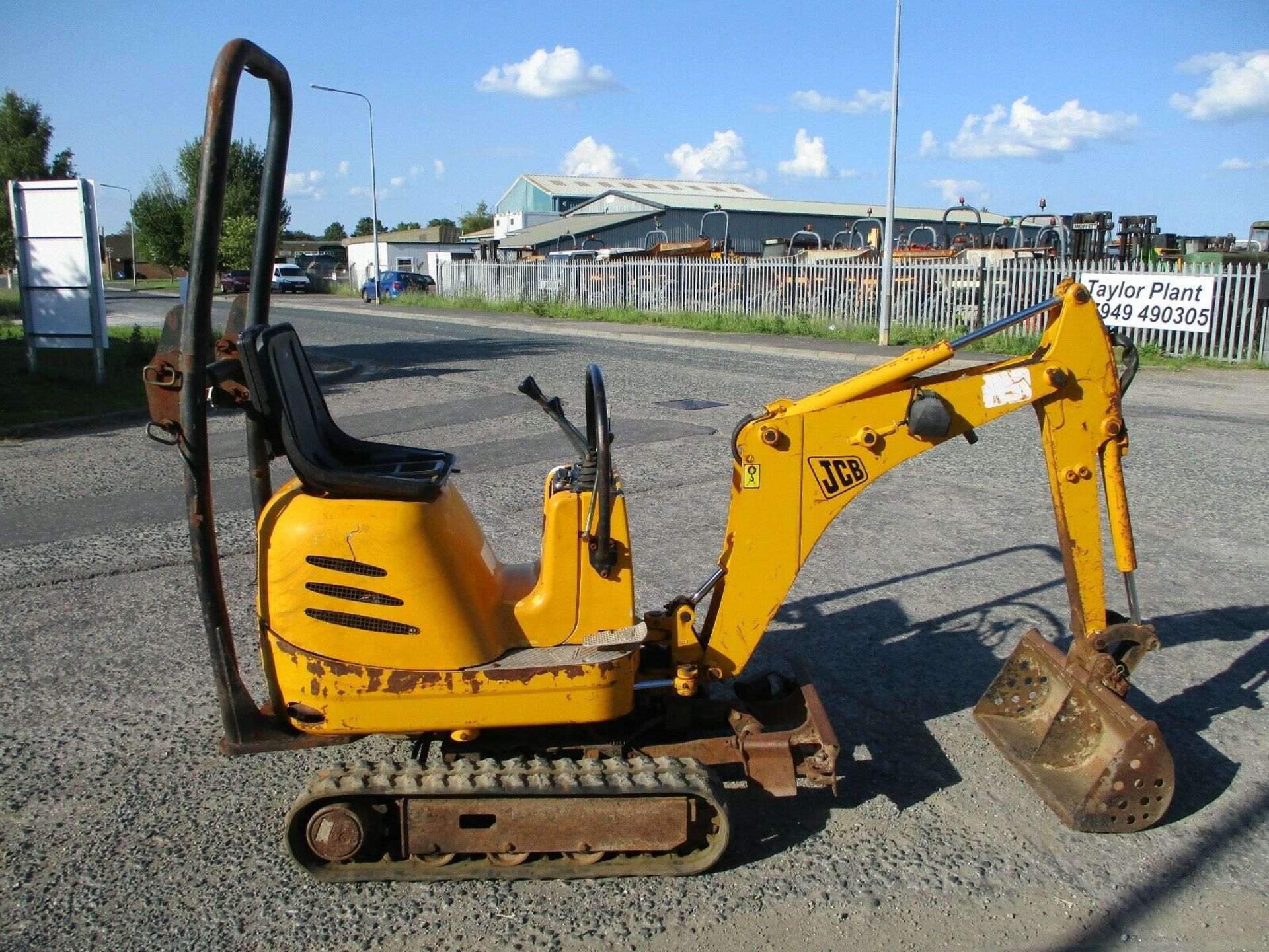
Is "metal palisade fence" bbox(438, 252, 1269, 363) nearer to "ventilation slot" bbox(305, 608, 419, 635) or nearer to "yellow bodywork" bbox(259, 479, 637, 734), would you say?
"yellow bodywork" bbox(259, 479, 637, 734)

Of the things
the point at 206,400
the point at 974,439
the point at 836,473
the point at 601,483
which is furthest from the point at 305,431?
the point at 974,439

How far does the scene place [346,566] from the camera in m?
3.31

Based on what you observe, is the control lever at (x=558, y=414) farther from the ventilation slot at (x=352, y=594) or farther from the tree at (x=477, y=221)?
the tree at (x=477, y=221)

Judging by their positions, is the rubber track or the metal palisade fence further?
the metal palisade fence

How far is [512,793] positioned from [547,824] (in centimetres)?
16

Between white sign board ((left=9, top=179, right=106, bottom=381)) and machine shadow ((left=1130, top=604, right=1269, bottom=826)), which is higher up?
white sign board ((left=9, top=179, right=106, bottom=381))

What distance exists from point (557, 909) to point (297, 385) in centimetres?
188

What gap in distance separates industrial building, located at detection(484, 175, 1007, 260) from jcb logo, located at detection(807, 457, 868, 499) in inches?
1642

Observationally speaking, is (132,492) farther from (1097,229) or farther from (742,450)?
(1097,229)

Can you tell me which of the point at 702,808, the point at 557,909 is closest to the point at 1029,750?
the point at 702,808

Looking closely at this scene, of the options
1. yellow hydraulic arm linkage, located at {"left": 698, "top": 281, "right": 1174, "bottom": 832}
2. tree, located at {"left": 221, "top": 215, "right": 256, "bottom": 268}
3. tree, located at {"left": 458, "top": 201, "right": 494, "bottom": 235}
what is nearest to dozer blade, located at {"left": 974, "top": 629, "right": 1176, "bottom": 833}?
yellow hydraulic arm linkage, located at {"left": 698, "top": 281, "right": 1174, "bottom": 832}

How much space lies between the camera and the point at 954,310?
22.1m

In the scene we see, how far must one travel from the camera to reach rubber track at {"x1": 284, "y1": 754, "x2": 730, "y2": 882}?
3271 mm

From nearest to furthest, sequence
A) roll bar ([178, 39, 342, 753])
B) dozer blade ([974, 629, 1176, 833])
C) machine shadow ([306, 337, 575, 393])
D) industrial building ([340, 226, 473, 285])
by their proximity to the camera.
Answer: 1. roll bar ([178, 39, 342, 753])
2. dozer blade ([974, 629, 1176, 833])
3. machine shadow ([306, 337, 575, 393])
4. industrial building ([340, 226, 473, 285])
